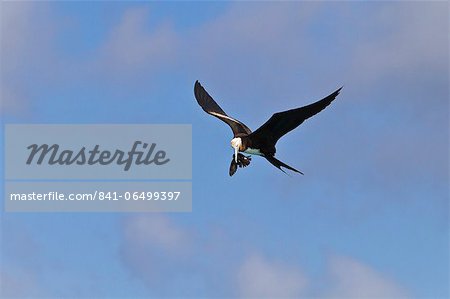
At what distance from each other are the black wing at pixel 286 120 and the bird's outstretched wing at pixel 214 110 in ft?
3.48

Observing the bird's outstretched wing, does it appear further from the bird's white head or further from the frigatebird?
the bird's white head

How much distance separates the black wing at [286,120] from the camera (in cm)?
2339

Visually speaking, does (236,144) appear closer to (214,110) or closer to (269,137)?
(269,137)

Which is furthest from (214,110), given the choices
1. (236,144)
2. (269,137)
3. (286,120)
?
(286,120)

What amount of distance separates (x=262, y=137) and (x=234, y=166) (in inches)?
41.2

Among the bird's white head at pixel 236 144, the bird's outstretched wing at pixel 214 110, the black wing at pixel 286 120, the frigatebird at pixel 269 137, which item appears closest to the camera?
the black wing at pixel 286 120

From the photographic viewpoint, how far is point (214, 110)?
2786 centimetres

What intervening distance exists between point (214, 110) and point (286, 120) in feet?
13.7

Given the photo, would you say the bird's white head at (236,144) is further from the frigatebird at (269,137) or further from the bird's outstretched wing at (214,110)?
the bird's outstretched wing at (214,110)

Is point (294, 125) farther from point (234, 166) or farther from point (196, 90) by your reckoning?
point (196, 90)

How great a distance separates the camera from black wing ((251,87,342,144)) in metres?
23.4

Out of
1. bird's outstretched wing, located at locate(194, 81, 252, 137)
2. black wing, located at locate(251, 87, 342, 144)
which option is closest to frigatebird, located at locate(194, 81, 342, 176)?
black wing, located at locate(251, 87, 342, 144)

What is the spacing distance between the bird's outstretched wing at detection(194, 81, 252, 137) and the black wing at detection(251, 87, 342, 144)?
1059mm

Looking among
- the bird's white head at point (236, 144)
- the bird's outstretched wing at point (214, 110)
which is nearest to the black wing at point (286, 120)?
the bird's white head at point (236, 144)
